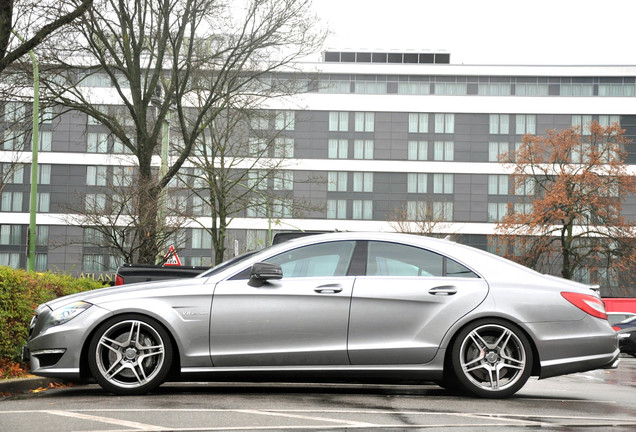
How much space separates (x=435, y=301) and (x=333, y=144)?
2486 inches

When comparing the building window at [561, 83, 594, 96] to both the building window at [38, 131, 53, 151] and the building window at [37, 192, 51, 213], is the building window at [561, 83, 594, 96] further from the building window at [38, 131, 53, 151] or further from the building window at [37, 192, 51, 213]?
the building window at [37, 192, 51, 213]

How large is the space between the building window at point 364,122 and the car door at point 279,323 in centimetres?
6331

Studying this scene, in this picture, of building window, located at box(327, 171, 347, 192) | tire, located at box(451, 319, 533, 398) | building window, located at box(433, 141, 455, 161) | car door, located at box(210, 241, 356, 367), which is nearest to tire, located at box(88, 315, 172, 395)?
car door, located at box(210, 241, 356, 367)

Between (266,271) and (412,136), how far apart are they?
209 feet

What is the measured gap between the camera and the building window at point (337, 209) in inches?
2753

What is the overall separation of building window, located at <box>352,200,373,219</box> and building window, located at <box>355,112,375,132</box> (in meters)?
5.53

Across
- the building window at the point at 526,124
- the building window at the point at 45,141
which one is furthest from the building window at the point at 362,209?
the building window at the point at 45,141

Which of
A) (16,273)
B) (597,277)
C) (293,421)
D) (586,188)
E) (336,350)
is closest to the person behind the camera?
(293,421)

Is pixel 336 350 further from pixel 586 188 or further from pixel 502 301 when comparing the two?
pixel 586 188

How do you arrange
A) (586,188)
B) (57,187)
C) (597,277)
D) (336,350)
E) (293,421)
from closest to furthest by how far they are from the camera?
(293,421), (336,350), (586,188), (597,277), (57,187)

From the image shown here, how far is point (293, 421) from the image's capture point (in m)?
6.46

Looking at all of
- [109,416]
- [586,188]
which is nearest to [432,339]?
[109,416]

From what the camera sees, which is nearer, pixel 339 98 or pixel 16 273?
pixel 16 273

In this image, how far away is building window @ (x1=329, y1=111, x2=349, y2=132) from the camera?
71.1m
